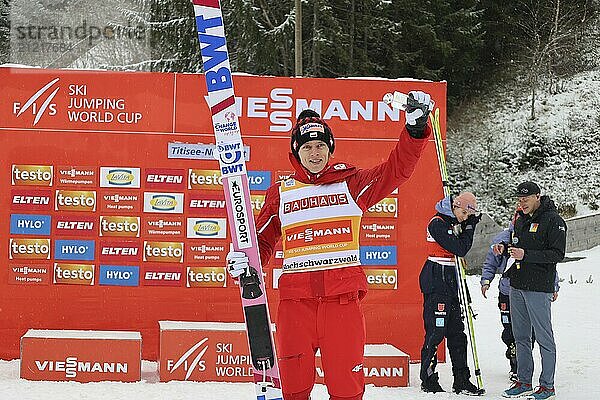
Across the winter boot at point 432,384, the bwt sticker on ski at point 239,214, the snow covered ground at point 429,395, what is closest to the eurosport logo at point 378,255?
the snow covered ground at point 429,395

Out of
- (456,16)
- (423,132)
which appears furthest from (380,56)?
(423,132)

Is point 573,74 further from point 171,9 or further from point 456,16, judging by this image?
point 171,9

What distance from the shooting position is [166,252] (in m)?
7.87

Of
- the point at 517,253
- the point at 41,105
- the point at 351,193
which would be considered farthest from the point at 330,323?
the point at 41,105

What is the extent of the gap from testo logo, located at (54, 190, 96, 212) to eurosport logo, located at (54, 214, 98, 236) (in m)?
0.07

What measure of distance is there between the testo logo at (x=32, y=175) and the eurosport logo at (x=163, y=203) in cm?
87

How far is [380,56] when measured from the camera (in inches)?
1077

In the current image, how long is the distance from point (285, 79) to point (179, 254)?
185cm

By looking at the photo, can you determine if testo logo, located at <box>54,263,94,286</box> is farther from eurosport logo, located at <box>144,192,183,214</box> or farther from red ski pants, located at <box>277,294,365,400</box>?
red ski pants, located at <box>277,294,365,400</box>

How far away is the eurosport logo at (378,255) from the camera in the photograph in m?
8.08

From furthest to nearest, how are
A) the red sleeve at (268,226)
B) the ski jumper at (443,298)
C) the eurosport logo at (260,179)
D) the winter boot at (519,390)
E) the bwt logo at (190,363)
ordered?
the eurosport logo at (260,179) → the bwt logo at (190,363) → the ski jumper at (443,298) → the winter boot at (519,390) → the red sleeve at (268,226)

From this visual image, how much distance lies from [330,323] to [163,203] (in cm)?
384

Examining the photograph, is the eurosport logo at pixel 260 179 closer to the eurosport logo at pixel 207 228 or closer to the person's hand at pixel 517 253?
the eurosport logo at pixel 207 228

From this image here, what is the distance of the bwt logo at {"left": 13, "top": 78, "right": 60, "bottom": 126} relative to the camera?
7.77m
